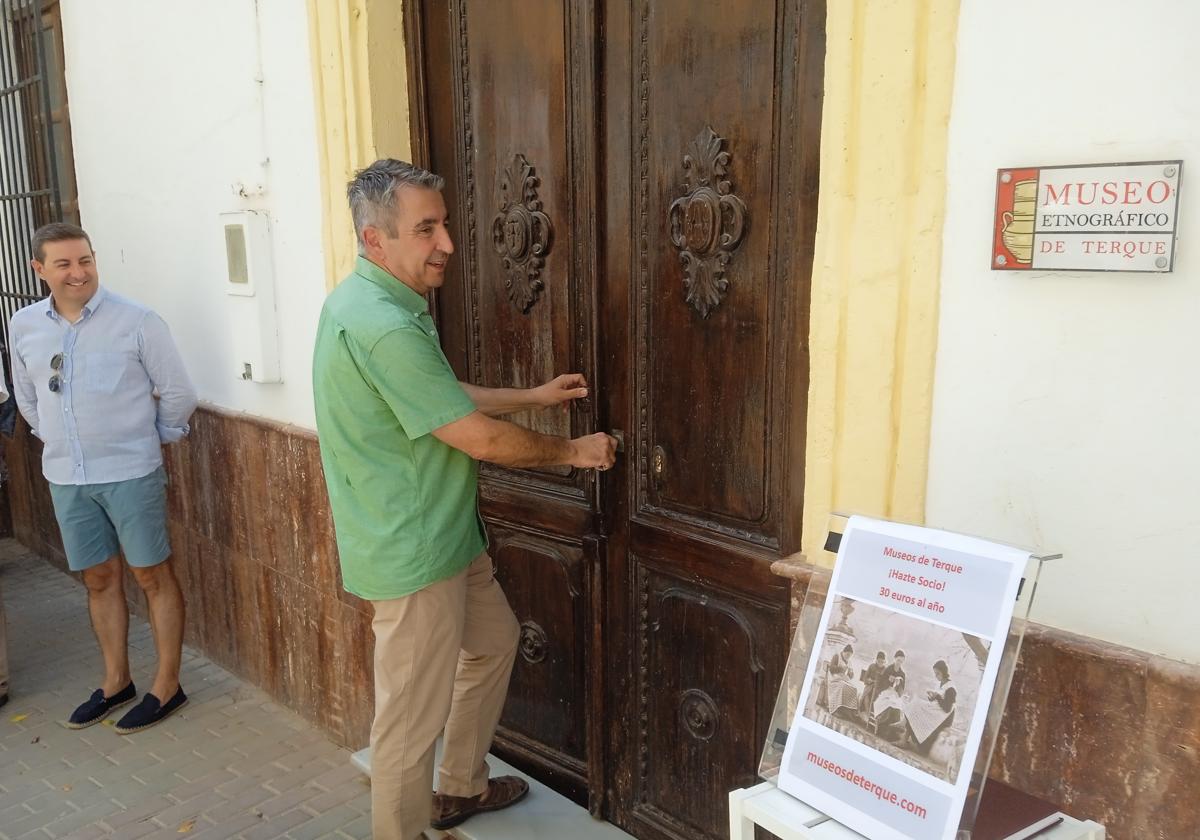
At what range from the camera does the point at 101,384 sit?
4.08 metres

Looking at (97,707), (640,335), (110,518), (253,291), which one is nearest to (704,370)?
(640,335)

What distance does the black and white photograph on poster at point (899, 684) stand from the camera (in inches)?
60.2

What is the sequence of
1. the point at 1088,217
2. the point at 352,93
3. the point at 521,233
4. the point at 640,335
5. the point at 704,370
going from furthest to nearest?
the point at 352,93
the point at 521,233
the point at 640,335
the point at 704,370
the point at 1088,217

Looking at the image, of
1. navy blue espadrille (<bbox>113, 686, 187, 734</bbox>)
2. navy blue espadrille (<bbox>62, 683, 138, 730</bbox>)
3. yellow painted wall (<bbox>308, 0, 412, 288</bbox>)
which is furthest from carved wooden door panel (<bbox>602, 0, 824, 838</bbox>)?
navy blue espadrille (<bbox>62, 683, 138, 730</bbox>)

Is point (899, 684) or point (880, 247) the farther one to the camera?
point (880, 247)

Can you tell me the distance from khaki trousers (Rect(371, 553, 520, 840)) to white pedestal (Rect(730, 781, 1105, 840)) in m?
1.24

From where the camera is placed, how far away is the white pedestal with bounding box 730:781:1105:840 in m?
1.62

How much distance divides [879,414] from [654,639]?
121 cm

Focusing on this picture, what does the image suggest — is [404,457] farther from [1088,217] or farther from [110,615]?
[110,615]

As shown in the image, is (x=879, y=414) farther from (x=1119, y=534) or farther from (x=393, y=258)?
(x=393, y=258)

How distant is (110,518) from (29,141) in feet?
9.89

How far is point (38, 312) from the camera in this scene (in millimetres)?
4152

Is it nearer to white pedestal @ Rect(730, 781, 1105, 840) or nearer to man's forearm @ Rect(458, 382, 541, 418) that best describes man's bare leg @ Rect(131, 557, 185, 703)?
man's forearm @ Rect(458, 382, 541, 418)

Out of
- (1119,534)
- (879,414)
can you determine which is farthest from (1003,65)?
(1119,534)
